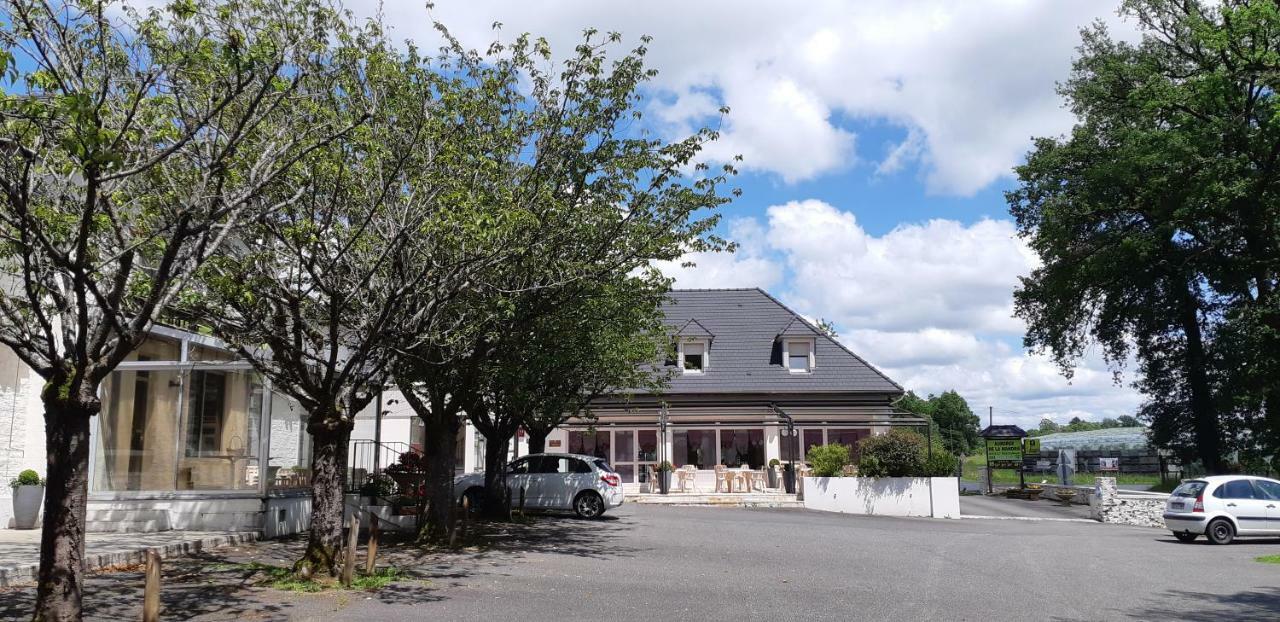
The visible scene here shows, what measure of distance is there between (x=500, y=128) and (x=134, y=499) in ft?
32.3

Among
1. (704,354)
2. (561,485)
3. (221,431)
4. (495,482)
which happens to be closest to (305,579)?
(221,431)

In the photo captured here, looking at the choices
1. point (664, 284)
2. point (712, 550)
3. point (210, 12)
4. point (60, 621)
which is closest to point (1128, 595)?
point (712, 550)

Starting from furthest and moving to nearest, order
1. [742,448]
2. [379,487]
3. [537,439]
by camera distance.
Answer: [742,448], [537,439], [379,487]

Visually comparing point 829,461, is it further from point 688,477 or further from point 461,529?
point 461,529

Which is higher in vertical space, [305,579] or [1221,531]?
[305,579]

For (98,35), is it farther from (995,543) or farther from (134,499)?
(995,543)

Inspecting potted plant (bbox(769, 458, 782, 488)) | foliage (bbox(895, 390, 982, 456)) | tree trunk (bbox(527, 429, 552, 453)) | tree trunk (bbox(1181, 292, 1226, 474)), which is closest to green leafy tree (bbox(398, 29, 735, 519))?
tree trunk (bbox(527, 429, 552, 453))

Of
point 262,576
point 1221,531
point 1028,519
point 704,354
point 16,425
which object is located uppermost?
point 704,354

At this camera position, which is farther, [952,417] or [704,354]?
[952,417]

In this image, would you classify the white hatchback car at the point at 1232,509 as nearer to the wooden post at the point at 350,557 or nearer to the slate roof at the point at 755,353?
the wooden post at the point at 350,557

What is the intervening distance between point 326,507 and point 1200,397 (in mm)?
31910

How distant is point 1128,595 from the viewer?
37.1ft

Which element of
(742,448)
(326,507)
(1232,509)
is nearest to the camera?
(326,507)

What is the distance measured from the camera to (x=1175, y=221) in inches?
1126
